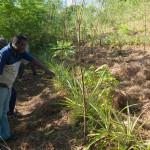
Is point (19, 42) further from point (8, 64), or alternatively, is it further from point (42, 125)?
point (42, 125)

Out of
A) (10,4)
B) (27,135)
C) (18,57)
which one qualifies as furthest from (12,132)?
(10,4)

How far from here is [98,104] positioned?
4.07m

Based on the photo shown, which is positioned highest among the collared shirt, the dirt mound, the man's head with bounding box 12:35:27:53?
the man's head with bounding box 12:35:27:53

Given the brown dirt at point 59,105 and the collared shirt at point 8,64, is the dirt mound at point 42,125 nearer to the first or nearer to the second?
the brown dirt at point 59,105

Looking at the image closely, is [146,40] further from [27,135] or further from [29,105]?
[27,135]

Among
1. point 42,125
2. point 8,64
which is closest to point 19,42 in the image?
point 8,64

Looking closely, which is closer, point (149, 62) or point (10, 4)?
point (149, 62)

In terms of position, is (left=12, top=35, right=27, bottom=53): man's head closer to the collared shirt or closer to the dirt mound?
the collared shirt

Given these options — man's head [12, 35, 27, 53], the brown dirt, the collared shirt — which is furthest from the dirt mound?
man's head [12, 35, 27, 53]

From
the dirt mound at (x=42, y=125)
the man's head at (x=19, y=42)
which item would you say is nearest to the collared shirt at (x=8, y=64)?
the man's head at (x=19, y=42)

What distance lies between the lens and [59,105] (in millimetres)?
4883

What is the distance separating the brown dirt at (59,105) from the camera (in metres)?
3.97

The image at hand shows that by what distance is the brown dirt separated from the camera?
397 cm

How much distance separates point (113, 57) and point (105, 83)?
2.89 meters
